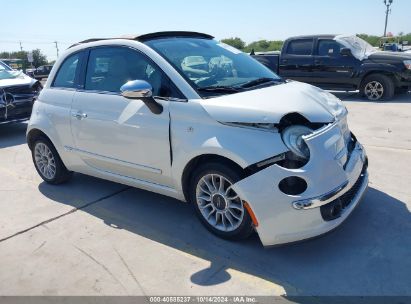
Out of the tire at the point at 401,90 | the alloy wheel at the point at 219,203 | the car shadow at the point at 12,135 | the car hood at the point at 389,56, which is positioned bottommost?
the car shadow at the point at 12,135

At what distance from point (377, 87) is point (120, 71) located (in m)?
8.10

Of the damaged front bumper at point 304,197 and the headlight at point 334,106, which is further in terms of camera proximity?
the headlight at point 334,106

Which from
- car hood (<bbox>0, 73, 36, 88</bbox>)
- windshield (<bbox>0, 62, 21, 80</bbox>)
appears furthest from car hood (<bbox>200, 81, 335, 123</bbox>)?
windshield (<bbox>0, 62, 21, 80</bbox>)

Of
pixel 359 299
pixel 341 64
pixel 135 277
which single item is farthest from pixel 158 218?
pixel 341 64

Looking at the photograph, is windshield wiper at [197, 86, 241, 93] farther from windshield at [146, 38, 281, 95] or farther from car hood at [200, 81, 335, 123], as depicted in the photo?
car hood at [200, 81, 335, 123]

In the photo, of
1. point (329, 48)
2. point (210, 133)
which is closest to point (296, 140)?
point (210, 133)

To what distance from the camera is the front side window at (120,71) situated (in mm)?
3756

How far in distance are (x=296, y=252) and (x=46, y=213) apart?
2.71 meters

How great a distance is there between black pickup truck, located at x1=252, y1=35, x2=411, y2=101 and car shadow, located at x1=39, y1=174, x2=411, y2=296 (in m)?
6.31

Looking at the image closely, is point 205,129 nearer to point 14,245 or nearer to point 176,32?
point 176,32

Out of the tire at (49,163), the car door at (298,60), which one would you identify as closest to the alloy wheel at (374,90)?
the car door at (298,60)

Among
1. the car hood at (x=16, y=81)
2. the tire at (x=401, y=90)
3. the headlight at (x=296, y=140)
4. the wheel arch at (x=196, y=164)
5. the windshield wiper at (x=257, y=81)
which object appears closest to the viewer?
the headlight at (x=296, y=140)

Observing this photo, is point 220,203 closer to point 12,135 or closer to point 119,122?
point 119,122

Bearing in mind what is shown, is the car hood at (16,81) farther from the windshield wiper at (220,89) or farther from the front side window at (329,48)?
the front side window at (329,48)
